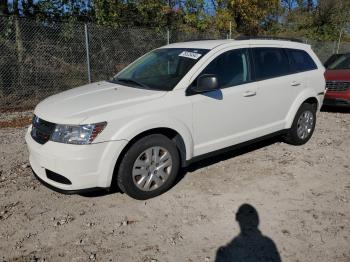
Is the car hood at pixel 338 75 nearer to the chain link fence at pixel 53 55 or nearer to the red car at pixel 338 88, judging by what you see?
the red car at pixel 338 88

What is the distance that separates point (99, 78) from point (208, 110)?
6737mm

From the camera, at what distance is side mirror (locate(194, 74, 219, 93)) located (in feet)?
13.7

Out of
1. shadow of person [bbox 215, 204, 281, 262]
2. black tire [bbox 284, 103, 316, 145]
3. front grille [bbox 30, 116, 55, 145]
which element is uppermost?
front grille [bbox 30, 116, 55, 145]

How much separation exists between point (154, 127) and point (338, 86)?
21.8 ft

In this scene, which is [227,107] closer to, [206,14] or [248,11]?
[206,14]

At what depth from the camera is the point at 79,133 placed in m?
3.57

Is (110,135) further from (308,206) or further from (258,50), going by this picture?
(258,50)

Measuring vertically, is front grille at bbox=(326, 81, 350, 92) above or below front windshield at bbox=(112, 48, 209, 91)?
below

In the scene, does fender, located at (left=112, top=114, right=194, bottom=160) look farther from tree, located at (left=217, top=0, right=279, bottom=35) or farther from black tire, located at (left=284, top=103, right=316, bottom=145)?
tree, located at (left=217, top=0, right=279, bottom=35)

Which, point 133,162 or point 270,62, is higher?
point 270,62

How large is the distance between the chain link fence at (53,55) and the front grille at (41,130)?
208 inches

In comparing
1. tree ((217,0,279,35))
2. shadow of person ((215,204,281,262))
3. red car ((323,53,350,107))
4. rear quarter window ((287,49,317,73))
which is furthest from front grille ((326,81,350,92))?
tree ((217,0,279,35))

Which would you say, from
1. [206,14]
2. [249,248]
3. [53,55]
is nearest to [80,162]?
[249,248]

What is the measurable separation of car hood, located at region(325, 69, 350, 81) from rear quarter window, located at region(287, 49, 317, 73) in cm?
318
